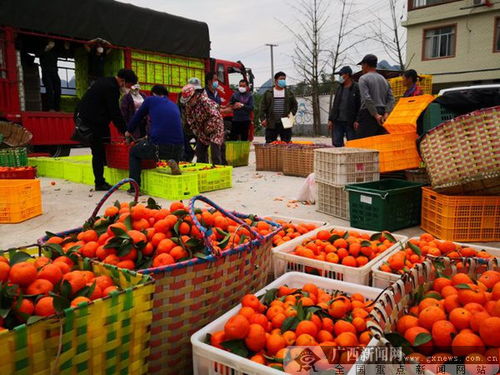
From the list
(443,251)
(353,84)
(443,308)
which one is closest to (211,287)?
(443,308)

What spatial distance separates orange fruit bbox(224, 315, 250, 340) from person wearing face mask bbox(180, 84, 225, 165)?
21.3ft

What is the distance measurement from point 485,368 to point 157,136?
570cm

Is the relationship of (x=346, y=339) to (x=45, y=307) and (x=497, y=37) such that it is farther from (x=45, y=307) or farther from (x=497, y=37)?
(x=497, y=37)

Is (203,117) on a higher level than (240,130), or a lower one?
higher

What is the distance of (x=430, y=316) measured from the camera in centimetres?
175

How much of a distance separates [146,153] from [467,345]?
18.4 ft

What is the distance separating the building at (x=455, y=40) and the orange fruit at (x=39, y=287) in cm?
2696

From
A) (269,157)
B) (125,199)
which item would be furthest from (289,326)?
(269,157)

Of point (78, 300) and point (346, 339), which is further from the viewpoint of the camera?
point (346, 339)

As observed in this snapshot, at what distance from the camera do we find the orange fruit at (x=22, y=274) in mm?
1542

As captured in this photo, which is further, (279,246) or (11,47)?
(11,47)

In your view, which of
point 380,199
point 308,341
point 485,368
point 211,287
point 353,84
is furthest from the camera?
point 353,84

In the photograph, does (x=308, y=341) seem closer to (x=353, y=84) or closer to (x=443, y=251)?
(x=443, y=251)

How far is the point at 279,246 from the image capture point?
3.07 meters
